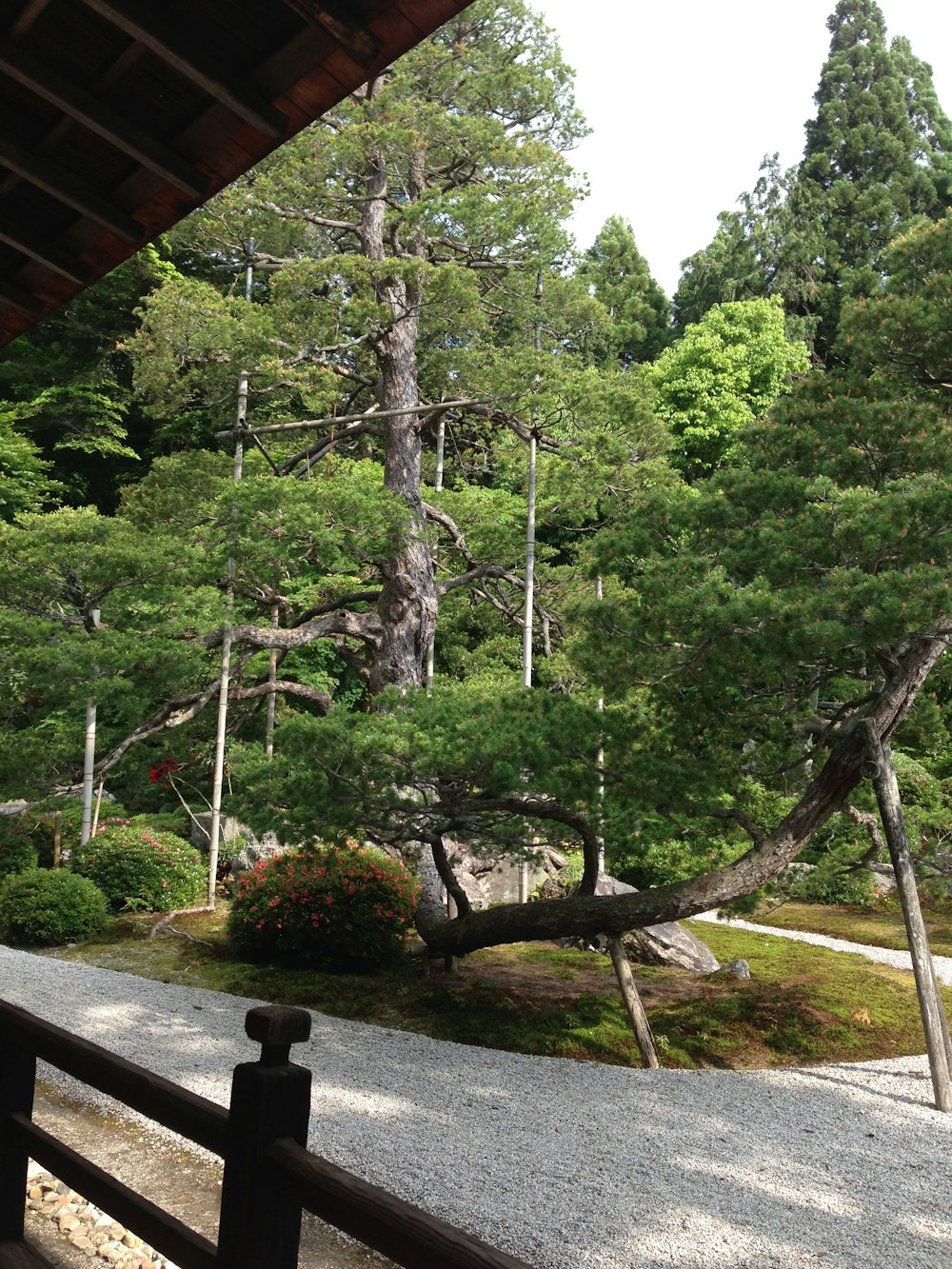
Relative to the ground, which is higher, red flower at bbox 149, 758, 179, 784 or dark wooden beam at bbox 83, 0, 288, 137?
dark wooden beam at bbox 83, 0, 288, 137

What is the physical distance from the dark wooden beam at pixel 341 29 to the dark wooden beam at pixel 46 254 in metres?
1.13

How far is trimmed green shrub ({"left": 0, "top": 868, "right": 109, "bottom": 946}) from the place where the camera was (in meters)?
8.94

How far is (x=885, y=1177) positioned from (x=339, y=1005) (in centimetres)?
376

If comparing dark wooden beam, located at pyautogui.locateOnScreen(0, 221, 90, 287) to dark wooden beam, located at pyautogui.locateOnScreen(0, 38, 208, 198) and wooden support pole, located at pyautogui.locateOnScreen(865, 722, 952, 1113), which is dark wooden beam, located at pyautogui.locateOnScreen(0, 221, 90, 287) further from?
wooden support pole, located at pyautogui.locateOnScreen(865, 722, 952, 1113)

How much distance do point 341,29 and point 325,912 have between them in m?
7.04

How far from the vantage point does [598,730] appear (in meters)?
5.97

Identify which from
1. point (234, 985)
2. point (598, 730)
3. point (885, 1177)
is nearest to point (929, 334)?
point (598, 730)

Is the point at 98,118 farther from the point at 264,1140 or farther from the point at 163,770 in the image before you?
the point at 163,770

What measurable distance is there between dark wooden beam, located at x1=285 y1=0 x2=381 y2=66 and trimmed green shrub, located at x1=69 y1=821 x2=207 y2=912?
9.55 metres

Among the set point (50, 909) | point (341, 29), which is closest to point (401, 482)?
point (50, 909)

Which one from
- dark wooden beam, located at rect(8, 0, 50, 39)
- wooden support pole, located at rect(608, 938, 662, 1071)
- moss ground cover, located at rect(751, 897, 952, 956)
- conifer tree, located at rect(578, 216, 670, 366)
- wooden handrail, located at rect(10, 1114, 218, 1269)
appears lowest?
moss ground cover, located at rect(751, 897, 952, 956)

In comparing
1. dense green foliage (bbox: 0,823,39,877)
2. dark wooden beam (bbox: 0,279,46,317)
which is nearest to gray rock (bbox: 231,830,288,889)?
dense green foliage (bbox: 0,823,39,877)

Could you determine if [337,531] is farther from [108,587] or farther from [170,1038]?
[170,1038]

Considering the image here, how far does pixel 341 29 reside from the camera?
1.73 meters
